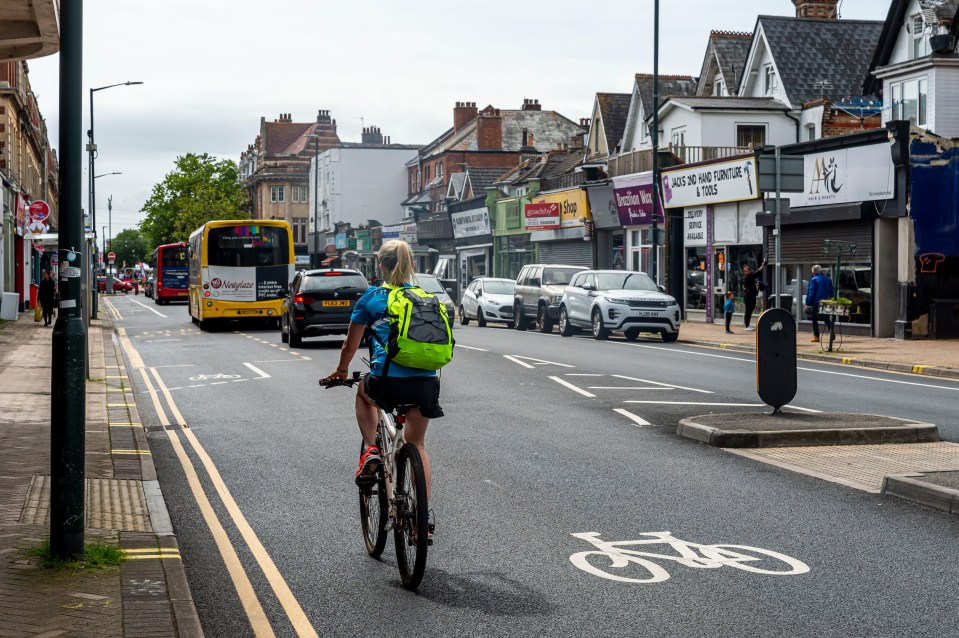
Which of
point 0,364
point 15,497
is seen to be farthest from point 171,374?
point 15,497

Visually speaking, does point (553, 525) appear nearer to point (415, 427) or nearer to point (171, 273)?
point (415, 427)

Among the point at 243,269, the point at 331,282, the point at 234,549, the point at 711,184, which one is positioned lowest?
the point at 234,549

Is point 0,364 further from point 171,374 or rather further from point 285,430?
point 285,430

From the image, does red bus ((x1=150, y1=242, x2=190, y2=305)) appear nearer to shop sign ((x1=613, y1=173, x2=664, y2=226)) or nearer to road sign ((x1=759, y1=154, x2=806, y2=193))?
shop sign ((x1=613, y1=173, x2=664, y2=226))

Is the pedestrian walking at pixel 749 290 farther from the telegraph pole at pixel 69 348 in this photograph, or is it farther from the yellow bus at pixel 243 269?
the telegraph pole at pixel 69 348

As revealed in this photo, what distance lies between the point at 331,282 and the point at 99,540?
64.4ft

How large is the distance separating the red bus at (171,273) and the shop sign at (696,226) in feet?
117

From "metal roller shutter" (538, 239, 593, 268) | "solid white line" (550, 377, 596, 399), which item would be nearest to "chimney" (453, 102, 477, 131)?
"metal roller shutter" (538, 239, 593, 268)

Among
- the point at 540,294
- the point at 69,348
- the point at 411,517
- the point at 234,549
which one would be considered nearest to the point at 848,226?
the point at 540,294

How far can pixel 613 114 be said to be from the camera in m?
54.8

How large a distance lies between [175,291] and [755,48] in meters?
36.6

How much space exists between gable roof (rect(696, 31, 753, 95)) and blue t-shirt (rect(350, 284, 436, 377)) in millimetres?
43519

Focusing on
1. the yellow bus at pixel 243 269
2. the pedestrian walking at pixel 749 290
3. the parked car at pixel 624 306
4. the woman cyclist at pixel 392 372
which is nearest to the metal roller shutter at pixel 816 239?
the pedestrian walking at pixel 749 290

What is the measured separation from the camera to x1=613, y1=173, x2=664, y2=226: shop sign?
4228 centimetres
